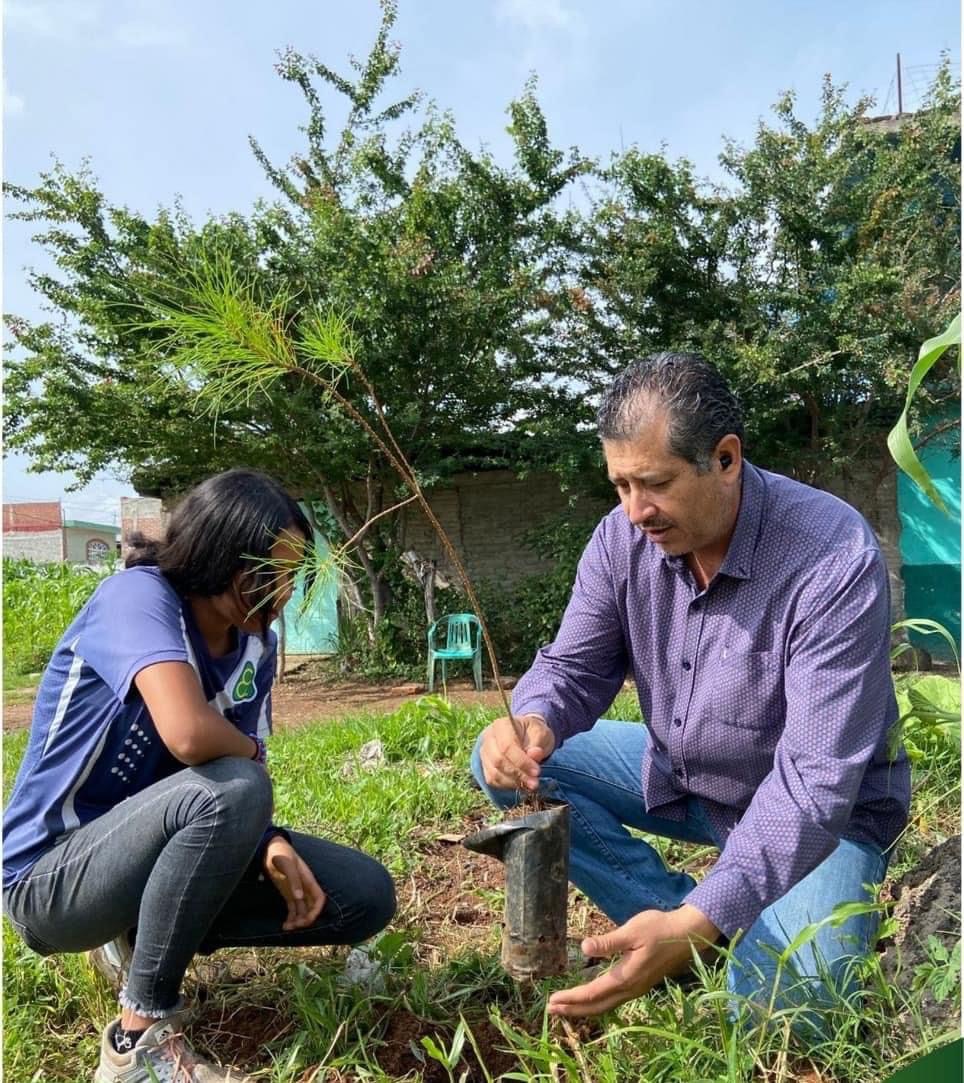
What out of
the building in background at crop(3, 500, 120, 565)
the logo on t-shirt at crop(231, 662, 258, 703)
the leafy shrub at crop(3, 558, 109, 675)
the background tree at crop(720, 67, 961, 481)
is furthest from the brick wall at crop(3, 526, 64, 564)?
the logo on t-shirt at crop(231, 662, 258, 703)

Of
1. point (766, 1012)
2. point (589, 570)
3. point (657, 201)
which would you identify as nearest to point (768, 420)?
point (657, 201)

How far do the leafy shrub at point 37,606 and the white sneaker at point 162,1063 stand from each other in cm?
958

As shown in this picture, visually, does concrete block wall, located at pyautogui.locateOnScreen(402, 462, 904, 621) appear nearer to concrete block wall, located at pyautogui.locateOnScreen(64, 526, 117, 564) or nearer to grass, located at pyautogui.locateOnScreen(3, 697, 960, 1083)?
grass, located at pyautogui.locateOnScreen(3, 697, 960, 1083)

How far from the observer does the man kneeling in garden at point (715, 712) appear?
59.1 inches

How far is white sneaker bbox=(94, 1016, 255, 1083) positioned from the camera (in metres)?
1.60

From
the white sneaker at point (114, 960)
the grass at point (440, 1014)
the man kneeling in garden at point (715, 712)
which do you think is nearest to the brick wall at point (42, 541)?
the grass at point (440, 1014)

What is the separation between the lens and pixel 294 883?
5.87 ft

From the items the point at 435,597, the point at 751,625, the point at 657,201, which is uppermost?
the point at 657,201

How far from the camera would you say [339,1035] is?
1.71 meters

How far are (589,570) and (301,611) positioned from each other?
65cm

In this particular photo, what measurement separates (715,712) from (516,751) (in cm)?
42

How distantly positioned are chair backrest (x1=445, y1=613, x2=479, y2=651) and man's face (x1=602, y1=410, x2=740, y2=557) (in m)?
8.11

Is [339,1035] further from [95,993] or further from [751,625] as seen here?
[751,625]

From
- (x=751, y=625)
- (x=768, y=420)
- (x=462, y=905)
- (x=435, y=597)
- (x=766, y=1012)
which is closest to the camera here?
(x=766, y=1012)
